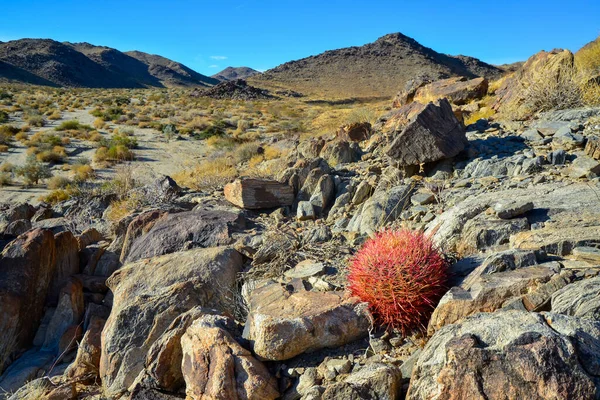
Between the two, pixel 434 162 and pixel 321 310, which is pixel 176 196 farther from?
pixel 321 310

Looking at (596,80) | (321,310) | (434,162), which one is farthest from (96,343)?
(596,80)

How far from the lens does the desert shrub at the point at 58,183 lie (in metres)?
14.0

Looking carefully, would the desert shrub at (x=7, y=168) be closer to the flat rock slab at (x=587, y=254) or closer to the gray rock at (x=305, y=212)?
the gray rock at (x=305, y=212)

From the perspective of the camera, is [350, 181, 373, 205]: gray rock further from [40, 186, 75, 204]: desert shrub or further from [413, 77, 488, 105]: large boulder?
[40, 186, 75, 204]: desert shrub

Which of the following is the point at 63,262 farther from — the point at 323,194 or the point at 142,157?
the point at 142,157

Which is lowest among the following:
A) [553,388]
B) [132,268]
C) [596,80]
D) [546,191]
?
[132,268]

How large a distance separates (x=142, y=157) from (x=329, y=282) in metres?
15.8

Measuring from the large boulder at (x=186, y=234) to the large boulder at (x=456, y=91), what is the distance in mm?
9608

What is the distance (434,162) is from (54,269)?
6104mm

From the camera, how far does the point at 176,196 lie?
343 inches

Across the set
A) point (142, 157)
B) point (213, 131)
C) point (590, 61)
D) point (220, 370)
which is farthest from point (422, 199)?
point (213, 131)

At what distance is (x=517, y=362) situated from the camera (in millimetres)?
2299

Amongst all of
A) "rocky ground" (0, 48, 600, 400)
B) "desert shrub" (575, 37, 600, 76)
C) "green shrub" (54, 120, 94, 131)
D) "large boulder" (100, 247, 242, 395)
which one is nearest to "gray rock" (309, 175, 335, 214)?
"rocky ground" (0, 48, 600, 400)

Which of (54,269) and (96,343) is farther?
(54,269)
